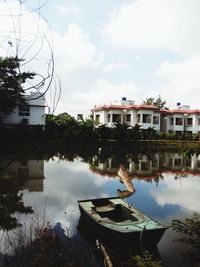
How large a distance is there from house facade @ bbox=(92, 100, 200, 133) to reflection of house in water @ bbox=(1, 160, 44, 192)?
1879 centimetres

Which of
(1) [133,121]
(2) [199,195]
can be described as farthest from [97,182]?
(1) [133,121]

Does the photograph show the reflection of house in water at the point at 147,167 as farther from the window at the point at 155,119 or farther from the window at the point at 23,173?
the window at the point at 155,119

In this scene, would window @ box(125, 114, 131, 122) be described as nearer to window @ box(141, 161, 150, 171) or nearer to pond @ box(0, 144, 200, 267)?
pond @ box(0, 144, 200, 267)

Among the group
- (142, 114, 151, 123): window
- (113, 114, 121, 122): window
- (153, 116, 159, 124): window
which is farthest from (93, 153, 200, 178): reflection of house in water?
(153, 116, 159, 124): window

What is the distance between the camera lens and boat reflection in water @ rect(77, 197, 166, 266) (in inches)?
267

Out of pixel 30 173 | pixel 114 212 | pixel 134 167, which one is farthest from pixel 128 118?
pixel 114 212

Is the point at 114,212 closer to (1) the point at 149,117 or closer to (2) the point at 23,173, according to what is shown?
(2) the point at 23,173

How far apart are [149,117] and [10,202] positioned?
34953 millimetres

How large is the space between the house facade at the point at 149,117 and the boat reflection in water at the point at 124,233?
3076cm

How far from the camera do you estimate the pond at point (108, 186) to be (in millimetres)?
9578

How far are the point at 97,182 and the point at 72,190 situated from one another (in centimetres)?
270

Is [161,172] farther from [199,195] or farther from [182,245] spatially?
[182,245]

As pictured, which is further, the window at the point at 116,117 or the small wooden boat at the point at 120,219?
the window at the point at 116,117

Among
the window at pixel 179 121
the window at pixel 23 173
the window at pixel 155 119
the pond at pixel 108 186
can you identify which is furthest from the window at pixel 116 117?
the window at pixel 23 173
